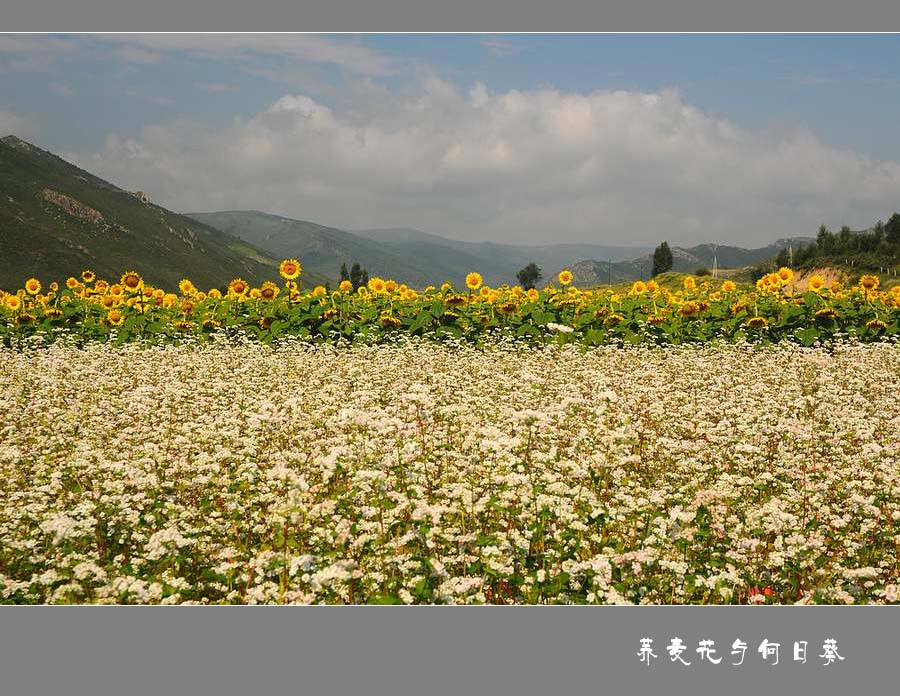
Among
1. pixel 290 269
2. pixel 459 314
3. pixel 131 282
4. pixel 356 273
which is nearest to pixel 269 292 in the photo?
pixel 290 269

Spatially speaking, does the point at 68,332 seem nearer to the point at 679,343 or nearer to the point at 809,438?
the point at 679,343

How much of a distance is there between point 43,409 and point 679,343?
11.3m

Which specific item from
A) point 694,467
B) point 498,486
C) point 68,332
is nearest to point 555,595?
point 498,486

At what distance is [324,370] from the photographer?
1162 centimetres

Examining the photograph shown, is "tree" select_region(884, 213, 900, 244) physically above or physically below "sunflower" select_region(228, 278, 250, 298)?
above

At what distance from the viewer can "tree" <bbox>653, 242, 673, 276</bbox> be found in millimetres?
125225

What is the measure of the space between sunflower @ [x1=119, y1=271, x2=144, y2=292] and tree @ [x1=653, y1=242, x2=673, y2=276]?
365 feet

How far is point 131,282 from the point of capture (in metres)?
17.1

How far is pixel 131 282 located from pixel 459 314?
23.6ft

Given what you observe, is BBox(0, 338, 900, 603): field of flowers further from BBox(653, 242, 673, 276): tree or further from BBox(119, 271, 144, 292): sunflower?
BBox(653, 242, 673, 276): tree

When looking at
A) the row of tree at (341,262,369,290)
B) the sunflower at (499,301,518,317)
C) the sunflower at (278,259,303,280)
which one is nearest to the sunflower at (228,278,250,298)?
the sunflower at (278,259,303,280)

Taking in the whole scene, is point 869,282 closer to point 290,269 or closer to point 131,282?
point 290,269

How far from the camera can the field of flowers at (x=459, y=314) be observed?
52.0 feet

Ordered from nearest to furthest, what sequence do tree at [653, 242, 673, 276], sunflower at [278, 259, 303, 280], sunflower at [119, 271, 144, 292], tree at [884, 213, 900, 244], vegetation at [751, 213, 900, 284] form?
1. sunflower at [119, 271, 144, 292]
2. sunflower at [278, 259, 303, 280]
3. vegetation at [751, 213, 900, 284]
4. tree at [884, 213, 900, 244]
5. tree at [653, 242, 673, 276]
